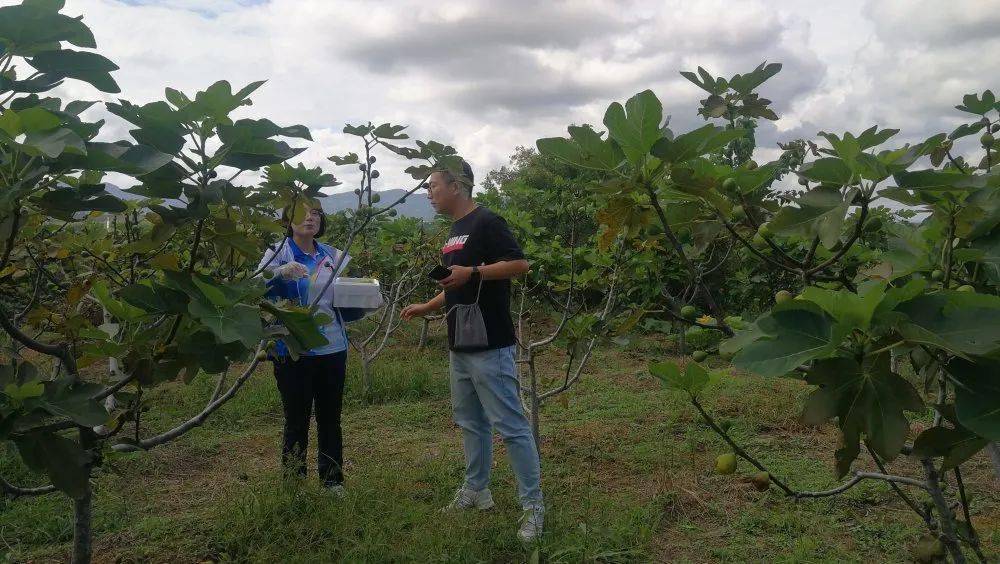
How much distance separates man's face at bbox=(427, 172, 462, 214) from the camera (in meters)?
3.46

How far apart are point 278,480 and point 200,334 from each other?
2288 millimetres

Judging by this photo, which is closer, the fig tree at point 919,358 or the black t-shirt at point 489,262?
the fig tree at point 919,358

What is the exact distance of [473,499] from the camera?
371cm

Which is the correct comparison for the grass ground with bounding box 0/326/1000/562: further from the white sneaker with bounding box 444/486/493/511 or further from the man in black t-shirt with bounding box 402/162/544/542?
the man in black t-shirt with bounding box 402/162/544/542

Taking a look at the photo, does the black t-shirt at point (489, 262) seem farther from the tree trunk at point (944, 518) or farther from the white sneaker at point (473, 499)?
the tree trunk at point (944, 518)

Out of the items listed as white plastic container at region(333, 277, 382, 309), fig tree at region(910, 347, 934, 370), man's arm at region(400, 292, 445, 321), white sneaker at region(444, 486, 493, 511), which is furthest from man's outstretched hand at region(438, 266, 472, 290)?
fig tree at region(910, 347, 934, 370)

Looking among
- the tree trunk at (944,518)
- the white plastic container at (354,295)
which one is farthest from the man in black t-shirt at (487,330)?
the tree trunk at (944,518)

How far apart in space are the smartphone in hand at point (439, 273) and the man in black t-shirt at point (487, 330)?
0.02m

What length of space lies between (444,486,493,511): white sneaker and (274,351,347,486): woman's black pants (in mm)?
687

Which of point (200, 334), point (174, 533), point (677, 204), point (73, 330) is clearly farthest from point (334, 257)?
point (677, 204)

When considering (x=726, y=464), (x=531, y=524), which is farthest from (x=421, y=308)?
(x=726, y=464)

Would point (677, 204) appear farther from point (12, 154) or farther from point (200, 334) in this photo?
point (12, 154)

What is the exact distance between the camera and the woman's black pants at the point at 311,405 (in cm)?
364

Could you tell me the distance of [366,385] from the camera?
22.1 feet
